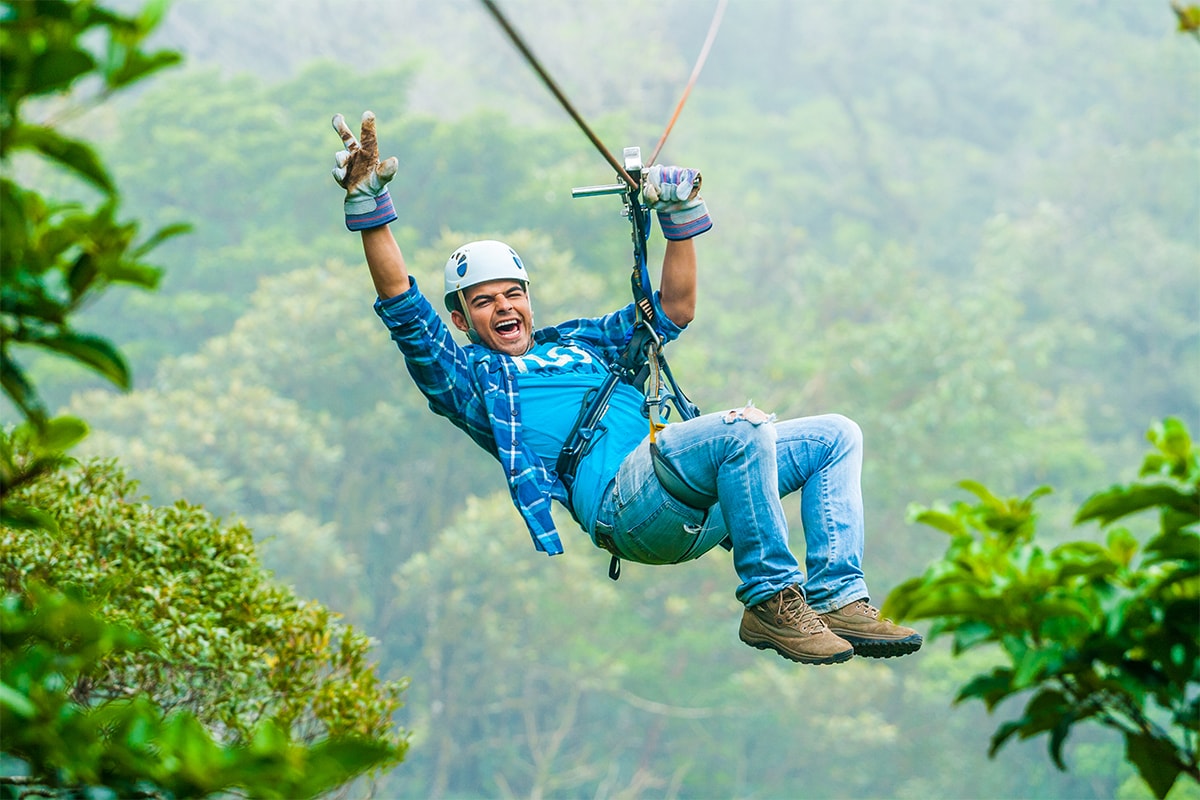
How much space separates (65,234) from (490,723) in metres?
21.0

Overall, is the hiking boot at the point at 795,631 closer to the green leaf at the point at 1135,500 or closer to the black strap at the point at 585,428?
the black strap at the point at 585,428

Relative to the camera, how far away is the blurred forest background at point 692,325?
68.5ft

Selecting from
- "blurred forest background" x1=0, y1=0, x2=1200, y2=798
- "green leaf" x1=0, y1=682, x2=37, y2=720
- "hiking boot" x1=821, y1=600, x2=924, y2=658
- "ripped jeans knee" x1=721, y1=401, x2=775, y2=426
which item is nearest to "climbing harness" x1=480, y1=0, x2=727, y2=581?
"ripped jeans knee" x1=721, y1=401, x2=775, y2=426

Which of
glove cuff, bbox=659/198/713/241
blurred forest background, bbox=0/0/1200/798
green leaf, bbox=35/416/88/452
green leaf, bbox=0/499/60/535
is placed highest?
green leaf, bbox=35/416/88/452

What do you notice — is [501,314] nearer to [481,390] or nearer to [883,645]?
[481,390]

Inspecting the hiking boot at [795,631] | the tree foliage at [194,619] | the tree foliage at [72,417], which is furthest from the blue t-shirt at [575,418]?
the tree foliage at [72,417]

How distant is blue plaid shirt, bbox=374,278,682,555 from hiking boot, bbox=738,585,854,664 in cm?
46

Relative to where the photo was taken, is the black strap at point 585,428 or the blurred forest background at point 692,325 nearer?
the black strap at point 585,428

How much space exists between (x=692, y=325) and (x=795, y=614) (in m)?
22.6

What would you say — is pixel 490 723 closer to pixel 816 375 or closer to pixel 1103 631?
pixel 816 375

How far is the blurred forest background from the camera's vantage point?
20.9m

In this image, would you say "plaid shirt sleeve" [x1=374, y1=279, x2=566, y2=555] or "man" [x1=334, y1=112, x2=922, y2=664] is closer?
"man" [x1=334, y1=112, x2=922, y2=664]

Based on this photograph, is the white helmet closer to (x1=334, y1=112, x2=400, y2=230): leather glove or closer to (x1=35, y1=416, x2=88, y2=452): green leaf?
(x1=334, y1=112, x2=400, y2=230): leather glove

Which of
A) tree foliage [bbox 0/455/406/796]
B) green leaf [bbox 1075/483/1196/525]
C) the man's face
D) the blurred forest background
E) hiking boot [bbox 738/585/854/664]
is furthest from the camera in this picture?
the blurred forest background
